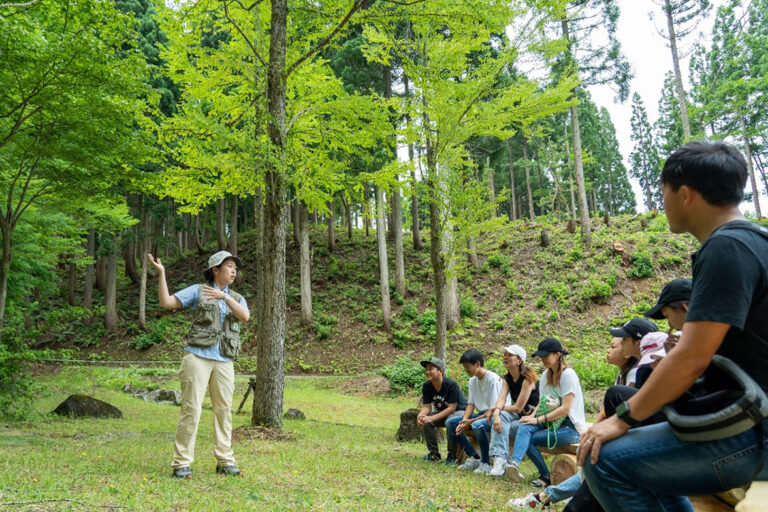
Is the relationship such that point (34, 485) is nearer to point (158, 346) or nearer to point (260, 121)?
point (260, 121)

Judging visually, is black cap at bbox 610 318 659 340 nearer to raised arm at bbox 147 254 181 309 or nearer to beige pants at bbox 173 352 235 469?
beige pants at bbox 173 352 235 469

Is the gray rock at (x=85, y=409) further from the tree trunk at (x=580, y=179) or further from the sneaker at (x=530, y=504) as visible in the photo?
the tree trunk at (x=580, y=179)

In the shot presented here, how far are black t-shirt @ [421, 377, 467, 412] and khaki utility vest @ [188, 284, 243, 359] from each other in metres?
2.73

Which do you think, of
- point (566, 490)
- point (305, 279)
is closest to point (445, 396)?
point (566, 490)

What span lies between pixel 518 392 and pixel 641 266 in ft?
48.7

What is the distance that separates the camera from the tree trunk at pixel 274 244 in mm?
7176

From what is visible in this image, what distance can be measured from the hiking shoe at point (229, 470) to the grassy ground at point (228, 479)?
0.08 metres

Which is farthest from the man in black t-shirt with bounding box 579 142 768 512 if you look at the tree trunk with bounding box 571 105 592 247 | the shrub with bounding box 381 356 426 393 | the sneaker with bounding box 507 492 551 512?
the tree trunk with bounding box 571 105 592 247

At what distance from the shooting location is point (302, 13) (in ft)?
24.5

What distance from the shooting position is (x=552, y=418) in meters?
4.52

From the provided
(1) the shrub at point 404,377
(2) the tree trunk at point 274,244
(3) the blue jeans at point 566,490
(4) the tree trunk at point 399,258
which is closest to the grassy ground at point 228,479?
(3) the blue jeans at point 566,490

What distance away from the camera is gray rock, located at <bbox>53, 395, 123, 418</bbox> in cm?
884

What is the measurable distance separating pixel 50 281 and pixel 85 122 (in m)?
7.37

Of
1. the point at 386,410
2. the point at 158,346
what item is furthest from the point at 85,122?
the point at 158,346
